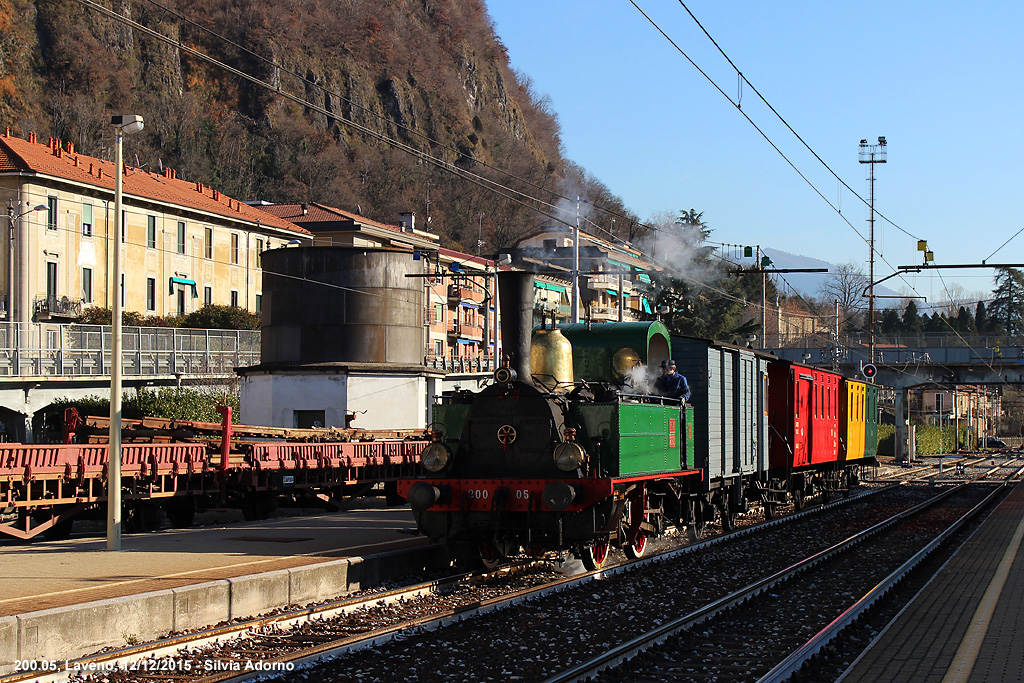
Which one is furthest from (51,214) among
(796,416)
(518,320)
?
(518,320)

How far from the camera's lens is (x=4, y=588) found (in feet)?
33.7

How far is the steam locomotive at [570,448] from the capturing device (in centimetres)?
1259

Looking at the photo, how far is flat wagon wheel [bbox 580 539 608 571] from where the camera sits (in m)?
13.4

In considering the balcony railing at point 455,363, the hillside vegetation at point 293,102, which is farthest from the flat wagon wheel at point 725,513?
the hillside vegetation at point 293,102

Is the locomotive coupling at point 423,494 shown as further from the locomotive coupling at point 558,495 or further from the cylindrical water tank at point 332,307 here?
the cylindrical water tank at point 332,307

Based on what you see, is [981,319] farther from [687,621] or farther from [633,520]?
[687,621]

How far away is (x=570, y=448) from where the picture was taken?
12.4 meters

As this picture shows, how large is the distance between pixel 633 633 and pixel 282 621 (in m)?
3.31

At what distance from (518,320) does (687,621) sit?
4.57 m

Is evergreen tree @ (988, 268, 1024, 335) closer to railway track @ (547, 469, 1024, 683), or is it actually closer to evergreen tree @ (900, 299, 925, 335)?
evergreen tree @ (900, 299, 925, 335)

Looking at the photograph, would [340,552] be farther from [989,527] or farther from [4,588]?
[989,527]

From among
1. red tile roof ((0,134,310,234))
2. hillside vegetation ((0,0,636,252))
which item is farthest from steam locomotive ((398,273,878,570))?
hillside vegetation ((0,0,636,252))

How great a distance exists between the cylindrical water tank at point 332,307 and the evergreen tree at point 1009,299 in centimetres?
10284

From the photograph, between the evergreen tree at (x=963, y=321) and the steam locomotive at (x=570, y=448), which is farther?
the evergreen tree at (x=963, y=321)
